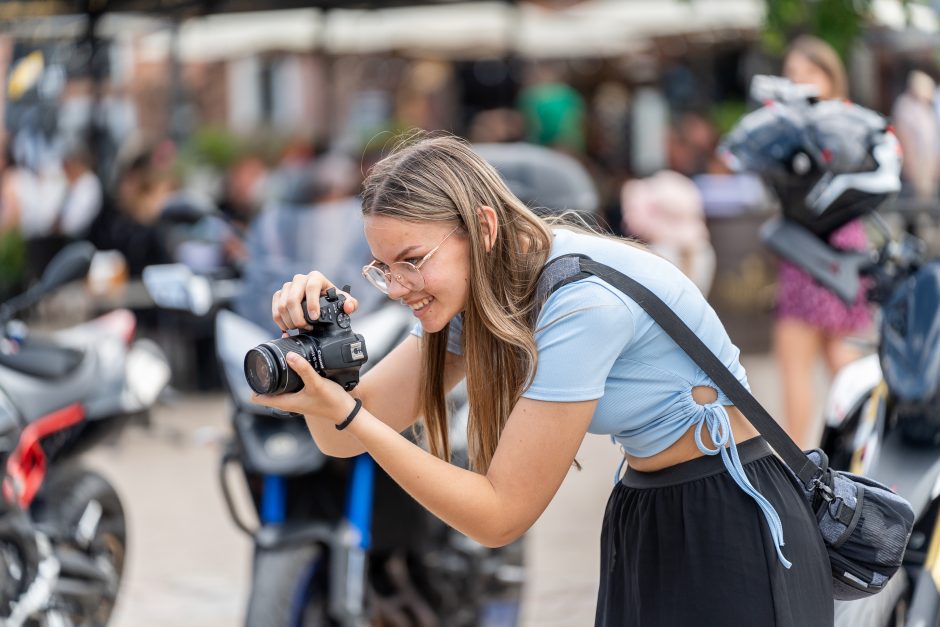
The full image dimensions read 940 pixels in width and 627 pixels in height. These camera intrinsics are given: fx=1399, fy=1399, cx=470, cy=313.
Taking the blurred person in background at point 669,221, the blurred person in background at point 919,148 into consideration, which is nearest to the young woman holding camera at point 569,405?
the blurred person in background at point 669,221

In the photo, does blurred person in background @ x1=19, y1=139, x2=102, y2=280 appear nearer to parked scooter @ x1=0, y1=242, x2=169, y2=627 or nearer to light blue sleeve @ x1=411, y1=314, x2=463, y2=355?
parked scooter @ x1=0, y1=242, x2=169, y2=627

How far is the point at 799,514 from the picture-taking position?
8.09 feet

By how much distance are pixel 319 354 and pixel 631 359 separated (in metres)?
0.52

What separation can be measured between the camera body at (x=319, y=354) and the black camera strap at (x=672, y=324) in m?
0.34

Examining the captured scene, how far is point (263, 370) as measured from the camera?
2.24 metres

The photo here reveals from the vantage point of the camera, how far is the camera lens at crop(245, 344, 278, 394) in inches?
87.8

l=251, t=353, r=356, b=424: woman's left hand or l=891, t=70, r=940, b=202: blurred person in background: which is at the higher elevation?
l=251, t=353, r=356, b=424: woman's left hand

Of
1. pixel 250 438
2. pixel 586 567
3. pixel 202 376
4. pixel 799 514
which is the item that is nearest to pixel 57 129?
pixel 202 376

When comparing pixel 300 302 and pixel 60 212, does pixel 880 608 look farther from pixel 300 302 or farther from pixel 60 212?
pixel 60 212

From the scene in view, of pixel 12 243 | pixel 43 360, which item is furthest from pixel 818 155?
pixel 12 243

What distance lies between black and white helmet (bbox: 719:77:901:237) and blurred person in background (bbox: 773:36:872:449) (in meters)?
2.13

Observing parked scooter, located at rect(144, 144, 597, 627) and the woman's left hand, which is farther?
parked scooter, located at rect(144, 144, 597, 627)

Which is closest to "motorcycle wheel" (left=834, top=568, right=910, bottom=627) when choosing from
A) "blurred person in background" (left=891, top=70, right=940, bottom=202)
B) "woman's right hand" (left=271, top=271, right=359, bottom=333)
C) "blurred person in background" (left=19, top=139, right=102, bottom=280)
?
"woman's right hand" (left=271, top=271, right=359, bottom=333)

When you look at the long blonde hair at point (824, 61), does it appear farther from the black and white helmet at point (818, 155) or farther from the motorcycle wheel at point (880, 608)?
the motorcycle wheel at point (880, 608)
